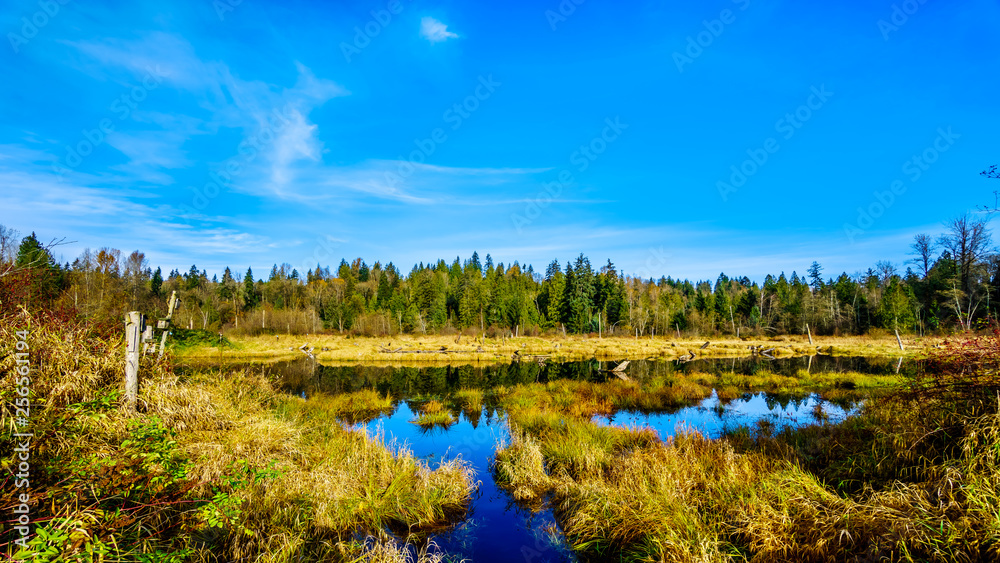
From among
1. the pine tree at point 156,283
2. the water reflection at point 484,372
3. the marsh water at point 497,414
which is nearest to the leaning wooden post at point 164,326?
the marsh water at point 497,414

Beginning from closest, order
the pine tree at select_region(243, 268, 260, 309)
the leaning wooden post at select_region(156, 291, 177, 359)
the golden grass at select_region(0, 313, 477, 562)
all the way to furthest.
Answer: the golden grass at select_region(0, 313, 477, 562)
the leaning wooden post at select_region(156, 291, 177, 359)
the pine tree at select_region(243, 268, 260, 309)

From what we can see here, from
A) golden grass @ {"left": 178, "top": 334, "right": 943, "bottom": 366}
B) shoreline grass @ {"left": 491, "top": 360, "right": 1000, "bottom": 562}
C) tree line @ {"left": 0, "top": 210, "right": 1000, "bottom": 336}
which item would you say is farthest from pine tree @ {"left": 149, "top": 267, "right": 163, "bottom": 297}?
shoreline grass @ {"left": 491, "top": 360, "right": 1000, "bottom": 562}

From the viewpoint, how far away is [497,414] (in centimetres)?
1700

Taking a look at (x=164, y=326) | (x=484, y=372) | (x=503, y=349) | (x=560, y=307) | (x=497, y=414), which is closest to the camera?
(x=164, y=326)

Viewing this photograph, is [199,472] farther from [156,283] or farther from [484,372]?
[156,283]

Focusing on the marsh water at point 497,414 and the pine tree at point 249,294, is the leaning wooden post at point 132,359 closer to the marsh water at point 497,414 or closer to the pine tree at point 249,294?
the marsh water at point 497,414

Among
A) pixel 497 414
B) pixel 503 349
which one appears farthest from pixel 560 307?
pixel 497 414

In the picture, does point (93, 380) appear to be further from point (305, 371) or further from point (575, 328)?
point (575, 328)

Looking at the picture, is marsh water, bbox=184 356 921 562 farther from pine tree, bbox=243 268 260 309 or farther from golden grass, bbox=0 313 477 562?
pine tree, bbox=243 268 260 309

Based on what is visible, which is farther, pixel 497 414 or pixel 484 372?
pixel 484 372

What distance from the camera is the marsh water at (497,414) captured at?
7684mm

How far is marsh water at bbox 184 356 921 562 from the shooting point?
25.2 ft

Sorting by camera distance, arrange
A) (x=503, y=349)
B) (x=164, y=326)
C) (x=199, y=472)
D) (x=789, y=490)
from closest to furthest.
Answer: (x=789, y=490) < (x=199, y=472) < (x=164, y=326) < (x=503, y=349)

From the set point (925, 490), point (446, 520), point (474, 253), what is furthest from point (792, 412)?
point (474, 253)
